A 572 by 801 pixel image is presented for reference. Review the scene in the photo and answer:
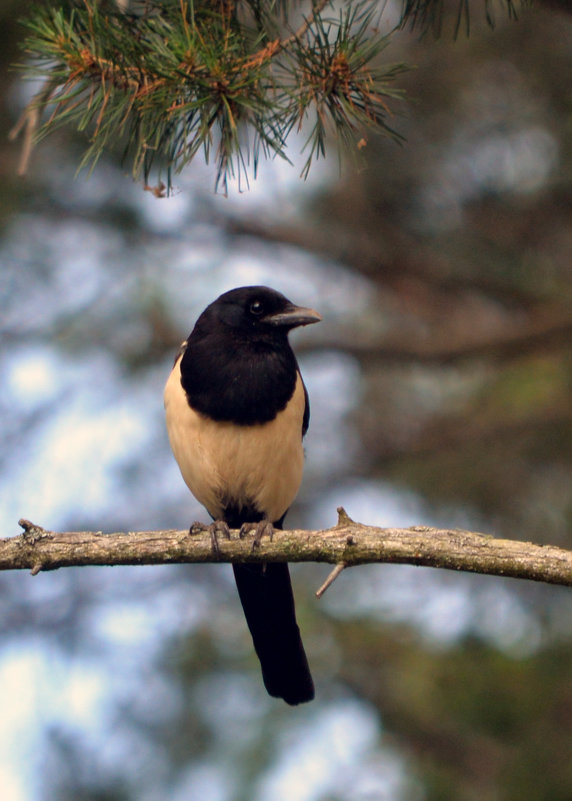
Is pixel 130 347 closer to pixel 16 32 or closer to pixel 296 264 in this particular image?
pixel 296 264

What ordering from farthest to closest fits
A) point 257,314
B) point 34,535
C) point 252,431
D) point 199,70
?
point 257,314 < point 252,431 < point 34,535 < point 199,70

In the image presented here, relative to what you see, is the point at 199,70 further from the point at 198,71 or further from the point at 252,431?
the point at 252,431

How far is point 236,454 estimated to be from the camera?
4.12m

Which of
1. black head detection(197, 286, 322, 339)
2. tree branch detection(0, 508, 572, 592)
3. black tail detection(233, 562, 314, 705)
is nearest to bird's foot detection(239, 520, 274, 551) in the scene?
tree branch detection(0, 508, 572, 592)

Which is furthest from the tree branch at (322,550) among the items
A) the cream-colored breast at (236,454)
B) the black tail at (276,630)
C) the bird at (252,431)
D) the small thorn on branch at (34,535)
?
the black tail at (276,630)

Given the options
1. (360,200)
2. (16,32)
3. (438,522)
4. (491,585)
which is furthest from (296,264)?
(16,32)

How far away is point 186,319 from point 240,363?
9.85ft

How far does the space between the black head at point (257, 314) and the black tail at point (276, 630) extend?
1016 millimetres

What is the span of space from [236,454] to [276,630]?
2.57ft

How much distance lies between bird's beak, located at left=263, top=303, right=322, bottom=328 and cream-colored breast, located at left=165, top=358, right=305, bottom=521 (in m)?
0.27

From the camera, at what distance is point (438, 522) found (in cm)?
660

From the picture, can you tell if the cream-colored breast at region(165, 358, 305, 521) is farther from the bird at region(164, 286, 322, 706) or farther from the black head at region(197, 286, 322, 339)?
the black head at region(197, 286, 322, 339)

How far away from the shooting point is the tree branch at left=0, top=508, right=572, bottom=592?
3.04 meters

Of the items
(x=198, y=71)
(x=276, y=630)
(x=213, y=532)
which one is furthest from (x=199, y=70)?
(x=276, y=630)
